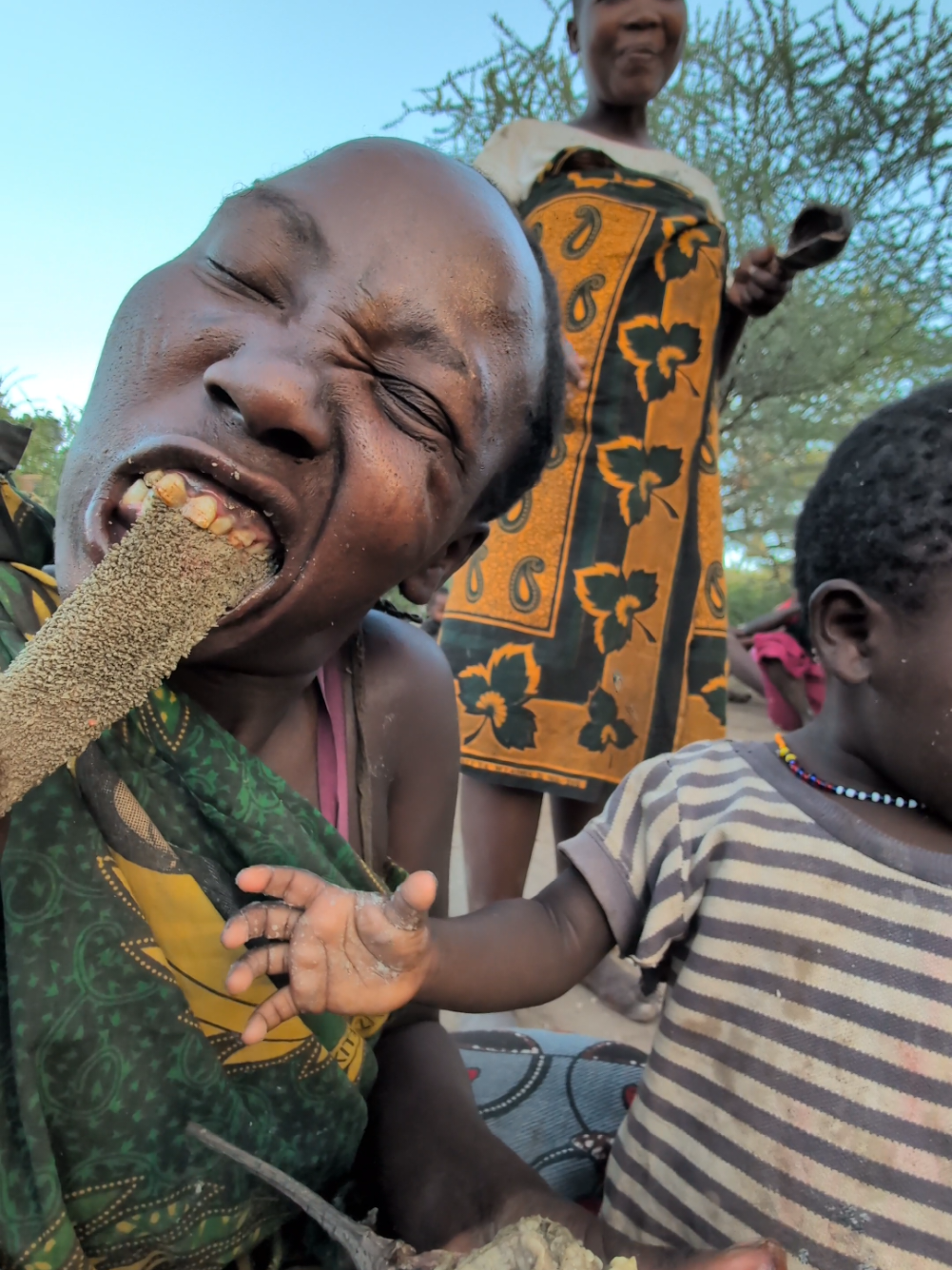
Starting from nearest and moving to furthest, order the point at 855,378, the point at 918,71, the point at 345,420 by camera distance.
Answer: the point at 345,420
the point at 918,71
the point at 855,378

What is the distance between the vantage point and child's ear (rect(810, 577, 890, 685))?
2.97 feet

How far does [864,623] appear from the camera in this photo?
920 millimetres

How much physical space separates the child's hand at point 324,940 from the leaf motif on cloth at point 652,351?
55.2 inches

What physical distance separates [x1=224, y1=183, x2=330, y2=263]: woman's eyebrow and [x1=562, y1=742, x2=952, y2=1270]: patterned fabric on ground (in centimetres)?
64

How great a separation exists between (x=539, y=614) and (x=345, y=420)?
1.10 m

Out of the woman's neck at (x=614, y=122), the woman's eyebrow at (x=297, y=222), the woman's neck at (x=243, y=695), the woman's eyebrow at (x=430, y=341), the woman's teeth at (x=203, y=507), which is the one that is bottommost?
the woman's neck at (x=243, y=695)

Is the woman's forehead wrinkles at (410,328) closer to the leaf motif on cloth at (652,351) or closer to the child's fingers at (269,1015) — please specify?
the child's fingers at (269,1015)

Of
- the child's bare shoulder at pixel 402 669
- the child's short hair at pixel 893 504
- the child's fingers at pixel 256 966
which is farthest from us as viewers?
the child's bare shoulder at pixel 402 669

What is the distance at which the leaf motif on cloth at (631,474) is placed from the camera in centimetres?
180

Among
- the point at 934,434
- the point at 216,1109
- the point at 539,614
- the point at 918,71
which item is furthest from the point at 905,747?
the point at 918,71

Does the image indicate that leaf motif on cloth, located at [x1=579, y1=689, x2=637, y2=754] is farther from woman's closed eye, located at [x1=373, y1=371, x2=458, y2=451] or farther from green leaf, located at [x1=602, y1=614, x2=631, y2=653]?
woman's closed eye, located at [x1=373, y1=371, x2=458, y2=451]

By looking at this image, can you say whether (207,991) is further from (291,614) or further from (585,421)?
(585,421)

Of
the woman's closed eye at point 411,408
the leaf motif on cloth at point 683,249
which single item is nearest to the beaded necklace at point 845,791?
the woman's closed eye at point 411,408

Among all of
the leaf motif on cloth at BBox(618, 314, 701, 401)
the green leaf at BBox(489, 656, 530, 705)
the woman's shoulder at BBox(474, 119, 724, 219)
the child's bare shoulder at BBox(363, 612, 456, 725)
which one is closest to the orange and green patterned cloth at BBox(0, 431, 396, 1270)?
the child's bare shoulder at BBox(363, 612, 456, 725)
